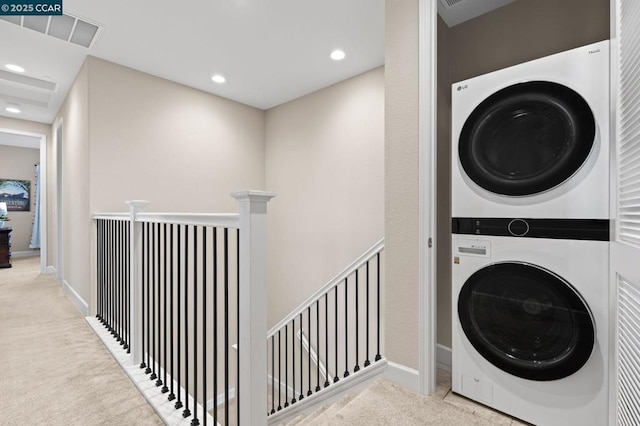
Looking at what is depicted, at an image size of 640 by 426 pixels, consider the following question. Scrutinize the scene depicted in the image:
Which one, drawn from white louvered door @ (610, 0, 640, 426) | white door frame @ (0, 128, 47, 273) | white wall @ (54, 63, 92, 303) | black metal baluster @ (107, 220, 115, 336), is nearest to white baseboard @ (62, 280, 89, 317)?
white wall @ (54, 63, 92, 303)

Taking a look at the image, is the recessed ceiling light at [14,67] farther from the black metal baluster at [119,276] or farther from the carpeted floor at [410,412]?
the carpeted floor at [410,412]

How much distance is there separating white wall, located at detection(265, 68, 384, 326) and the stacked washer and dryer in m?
1.48

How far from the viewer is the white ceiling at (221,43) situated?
7.24 ft

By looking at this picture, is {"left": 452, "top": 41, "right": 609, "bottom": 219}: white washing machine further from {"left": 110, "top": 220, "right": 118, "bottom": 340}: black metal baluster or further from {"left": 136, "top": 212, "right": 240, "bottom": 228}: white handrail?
{"left": 110, "top": 220, "right": 118, "bottom": 340}: black metal baluster

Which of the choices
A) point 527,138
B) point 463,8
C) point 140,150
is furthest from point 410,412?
point 140,150

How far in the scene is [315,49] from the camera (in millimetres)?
2744

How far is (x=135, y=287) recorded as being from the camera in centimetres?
211

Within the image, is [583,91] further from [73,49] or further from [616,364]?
[73,49]

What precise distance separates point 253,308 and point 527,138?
4.71 ft

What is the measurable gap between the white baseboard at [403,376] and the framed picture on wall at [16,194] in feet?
28.8

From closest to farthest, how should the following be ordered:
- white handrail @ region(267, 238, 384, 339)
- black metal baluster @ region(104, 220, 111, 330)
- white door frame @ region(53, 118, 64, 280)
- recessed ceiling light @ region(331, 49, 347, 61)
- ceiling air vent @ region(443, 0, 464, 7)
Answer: ceiling air vent @ region(443, 0, 464, 7) → white handrail @ region(267, 238, 384, 339) → black metal baluster @ region(104, 220, 111, 330) → recessed ceiling light @ region(331, 49, 347, 61) → white door frame @ region(53, 118, 64, 280)

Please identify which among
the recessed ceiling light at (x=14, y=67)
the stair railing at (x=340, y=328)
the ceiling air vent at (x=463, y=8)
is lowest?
the stair railing at (x=340, y=328)

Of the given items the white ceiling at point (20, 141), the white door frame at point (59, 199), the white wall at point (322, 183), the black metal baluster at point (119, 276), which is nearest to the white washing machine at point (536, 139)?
the white wall at point (322, 183)

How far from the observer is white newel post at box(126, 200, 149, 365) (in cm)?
208
